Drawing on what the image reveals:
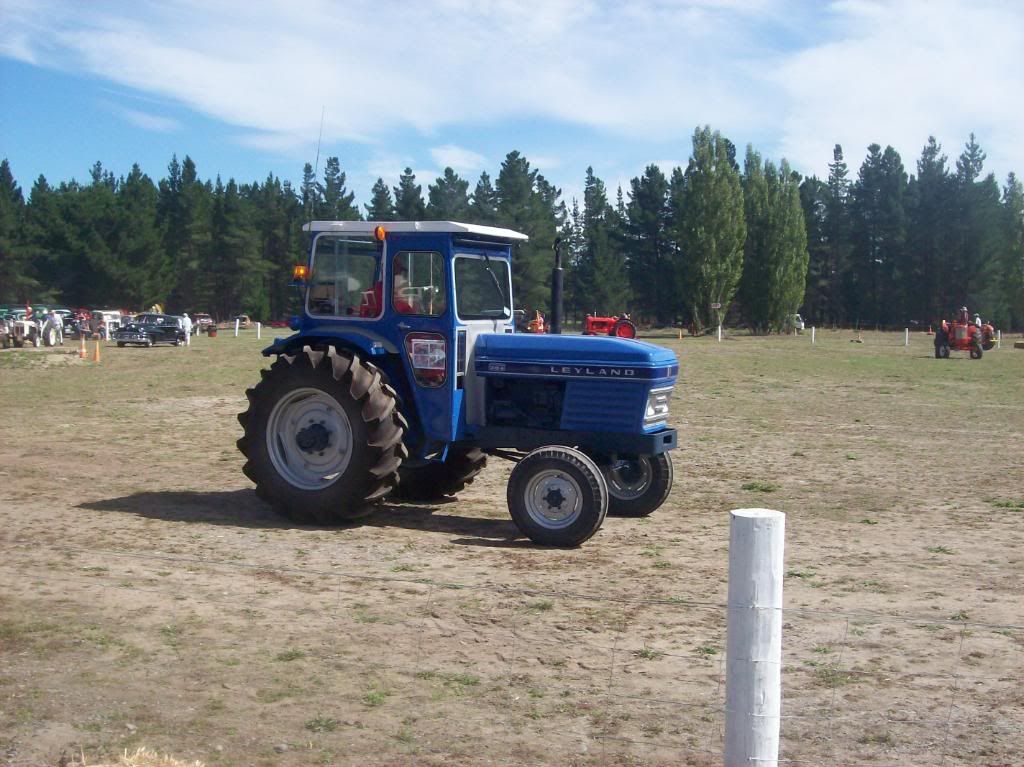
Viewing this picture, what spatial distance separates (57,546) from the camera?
8.62 meters

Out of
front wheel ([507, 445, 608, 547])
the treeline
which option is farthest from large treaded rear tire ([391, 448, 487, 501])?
the treeline

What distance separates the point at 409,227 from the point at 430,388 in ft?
4.68

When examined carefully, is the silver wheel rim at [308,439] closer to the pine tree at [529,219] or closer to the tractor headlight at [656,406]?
the tractor headlight at [656,406]

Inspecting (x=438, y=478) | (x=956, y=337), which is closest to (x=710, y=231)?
(x=956, y=337)

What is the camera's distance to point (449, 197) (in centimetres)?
8031

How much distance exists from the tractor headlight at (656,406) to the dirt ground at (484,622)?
3.26 feet

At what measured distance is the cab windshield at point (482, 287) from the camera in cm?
997

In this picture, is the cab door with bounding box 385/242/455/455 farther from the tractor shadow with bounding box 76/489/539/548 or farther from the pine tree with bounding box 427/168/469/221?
the pine tree with bounding box 427/168/469/221

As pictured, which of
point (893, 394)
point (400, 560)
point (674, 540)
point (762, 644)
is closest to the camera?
point (762, 644)

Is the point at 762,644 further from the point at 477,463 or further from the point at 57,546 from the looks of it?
the point at 477,463

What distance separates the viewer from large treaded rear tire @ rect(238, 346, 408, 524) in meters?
9.59

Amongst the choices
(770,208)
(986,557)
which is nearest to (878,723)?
(986,557)

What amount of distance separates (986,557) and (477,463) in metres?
4.80

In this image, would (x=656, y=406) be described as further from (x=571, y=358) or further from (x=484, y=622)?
(x=484, y=622)
